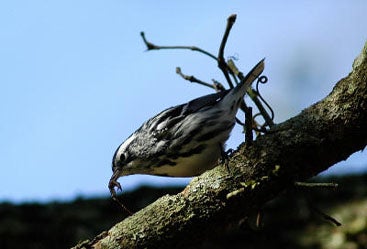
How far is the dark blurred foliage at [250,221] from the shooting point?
6.09m

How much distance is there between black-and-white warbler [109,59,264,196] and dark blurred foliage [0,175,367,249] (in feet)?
3.91

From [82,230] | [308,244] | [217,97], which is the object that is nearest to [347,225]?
[308,244]

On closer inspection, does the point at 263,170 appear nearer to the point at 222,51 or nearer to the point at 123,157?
the point at 222,51

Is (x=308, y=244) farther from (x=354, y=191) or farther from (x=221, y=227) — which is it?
(x=221, y=227)

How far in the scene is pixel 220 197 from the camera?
3139mm

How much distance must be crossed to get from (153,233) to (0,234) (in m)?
3.80

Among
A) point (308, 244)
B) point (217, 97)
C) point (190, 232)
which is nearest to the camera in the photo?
point (190, 232)

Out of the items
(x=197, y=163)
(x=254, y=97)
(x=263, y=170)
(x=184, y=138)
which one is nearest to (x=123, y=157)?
(x=184, y=138)

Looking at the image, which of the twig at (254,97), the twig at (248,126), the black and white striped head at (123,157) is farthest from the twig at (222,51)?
the black and white striped head at (123,157)

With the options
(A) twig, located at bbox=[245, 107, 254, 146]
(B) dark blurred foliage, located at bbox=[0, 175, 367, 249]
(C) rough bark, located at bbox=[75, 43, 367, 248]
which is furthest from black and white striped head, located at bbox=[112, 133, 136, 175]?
(A) twig, located at bbox=[245, 107, 254, 146]

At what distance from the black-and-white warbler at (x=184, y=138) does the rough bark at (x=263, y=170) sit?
3.93ft

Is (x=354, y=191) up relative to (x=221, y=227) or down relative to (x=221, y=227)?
up

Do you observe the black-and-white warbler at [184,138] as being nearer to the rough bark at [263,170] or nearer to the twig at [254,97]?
the twig at [254,97]

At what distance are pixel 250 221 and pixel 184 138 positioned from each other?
192 centimetres
